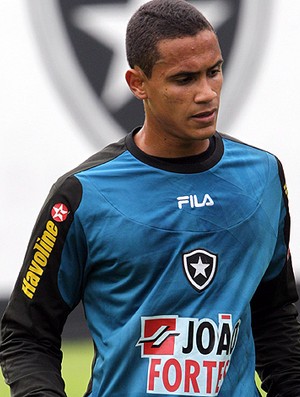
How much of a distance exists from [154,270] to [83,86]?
3.52 metres

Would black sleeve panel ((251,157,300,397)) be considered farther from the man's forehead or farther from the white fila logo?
the man's forehead

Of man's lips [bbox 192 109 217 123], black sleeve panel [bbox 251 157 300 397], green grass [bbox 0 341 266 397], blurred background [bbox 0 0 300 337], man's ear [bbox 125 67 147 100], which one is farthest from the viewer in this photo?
blurred background [bbox 0 0 300 337]

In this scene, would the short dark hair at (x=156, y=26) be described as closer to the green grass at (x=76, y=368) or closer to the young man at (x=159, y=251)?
the young man at (x=159, y=251)

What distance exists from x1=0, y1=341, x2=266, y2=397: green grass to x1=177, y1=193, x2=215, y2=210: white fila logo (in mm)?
2966

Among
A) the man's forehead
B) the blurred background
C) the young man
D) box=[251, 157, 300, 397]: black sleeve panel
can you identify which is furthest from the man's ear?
the blurred background

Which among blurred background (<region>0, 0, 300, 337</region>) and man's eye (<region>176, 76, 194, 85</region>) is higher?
man's eye (<region>176, 76, 194, 85</region>)

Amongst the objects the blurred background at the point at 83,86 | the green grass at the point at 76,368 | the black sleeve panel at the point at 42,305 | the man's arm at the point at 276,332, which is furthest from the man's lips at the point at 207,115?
the blurred background at the point at 83,86

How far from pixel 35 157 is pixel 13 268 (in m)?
0.57

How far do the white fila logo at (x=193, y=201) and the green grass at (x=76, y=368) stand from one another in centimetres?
297

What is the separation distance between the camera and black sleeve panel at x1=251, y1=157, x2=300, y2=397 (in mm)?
3045

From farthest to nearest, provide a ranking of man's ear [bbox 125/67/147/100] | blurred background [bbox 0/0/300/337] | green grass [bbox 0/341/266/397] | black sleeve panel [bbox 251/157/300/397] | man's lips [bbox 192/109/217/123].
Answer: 1. blurred background [bbox 0/0/300/337]
2. green grass [bbox 0/341/266/397]
3. black sleeve panel [bbox 251/157/300/397]
4. man's ear [bbox 125/67/147/100]
5. man's lips [bbox 192/109/217/123]

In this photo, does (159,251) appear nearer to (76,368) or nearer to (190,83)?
(190,83)

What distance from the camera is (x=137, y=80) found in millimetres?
2928

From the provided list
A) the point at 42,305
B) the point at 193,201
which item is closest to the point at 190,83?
the point at 193,201
